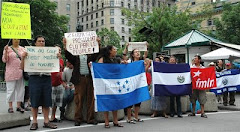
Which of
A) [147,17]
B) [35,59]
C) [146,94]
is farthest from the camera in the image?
[147,17]

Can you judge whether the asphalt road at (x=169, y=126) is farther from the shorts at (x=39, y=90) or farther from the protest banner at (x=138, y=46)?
the protest banner at (x=138, y=46)

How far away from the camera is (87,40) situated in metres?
6.88

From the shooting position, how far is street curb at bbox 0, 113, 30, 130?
636cm

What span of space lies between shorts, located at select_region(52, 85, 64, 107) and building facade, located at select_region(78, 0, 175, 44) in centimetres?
7691

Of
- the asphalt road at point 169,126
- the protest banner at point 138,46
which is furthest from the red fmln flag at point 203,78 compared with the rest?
the protest banner at point 138,46

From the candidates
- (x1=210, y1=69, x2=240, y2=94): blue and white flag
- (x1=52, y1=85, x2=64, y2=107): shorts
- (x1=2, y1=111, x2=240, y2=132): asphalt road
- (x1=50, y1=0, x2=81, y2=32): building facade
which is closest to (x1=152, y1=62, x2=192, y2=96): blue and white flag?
(x1=2, y1=111, x2=240, y2=132): asphalt road

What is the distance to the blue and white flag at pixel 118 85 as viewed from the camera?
21.9ft

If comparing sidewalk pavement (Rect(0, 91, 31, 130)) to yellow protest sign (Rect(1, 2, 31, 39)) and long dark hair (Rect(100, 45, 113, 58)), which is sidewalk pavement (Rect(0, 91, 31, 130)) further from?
long dark hair (Rect(100, 45, 113, 58))

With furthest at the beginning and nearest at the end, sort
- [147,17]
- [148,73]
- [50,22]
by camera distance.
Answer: [50,22] → [147,17] → [148,73]

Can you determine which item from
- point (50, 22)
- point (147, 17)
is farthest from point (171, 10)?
point (50, 22)

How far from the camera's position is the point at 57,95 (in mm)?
7457

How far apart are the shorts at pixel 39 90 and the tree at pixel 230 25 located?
27045 mm

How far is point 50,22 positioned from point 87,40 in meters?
31.9

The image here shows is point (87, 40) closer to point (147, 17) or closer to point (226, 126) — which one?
point (226, 126)
